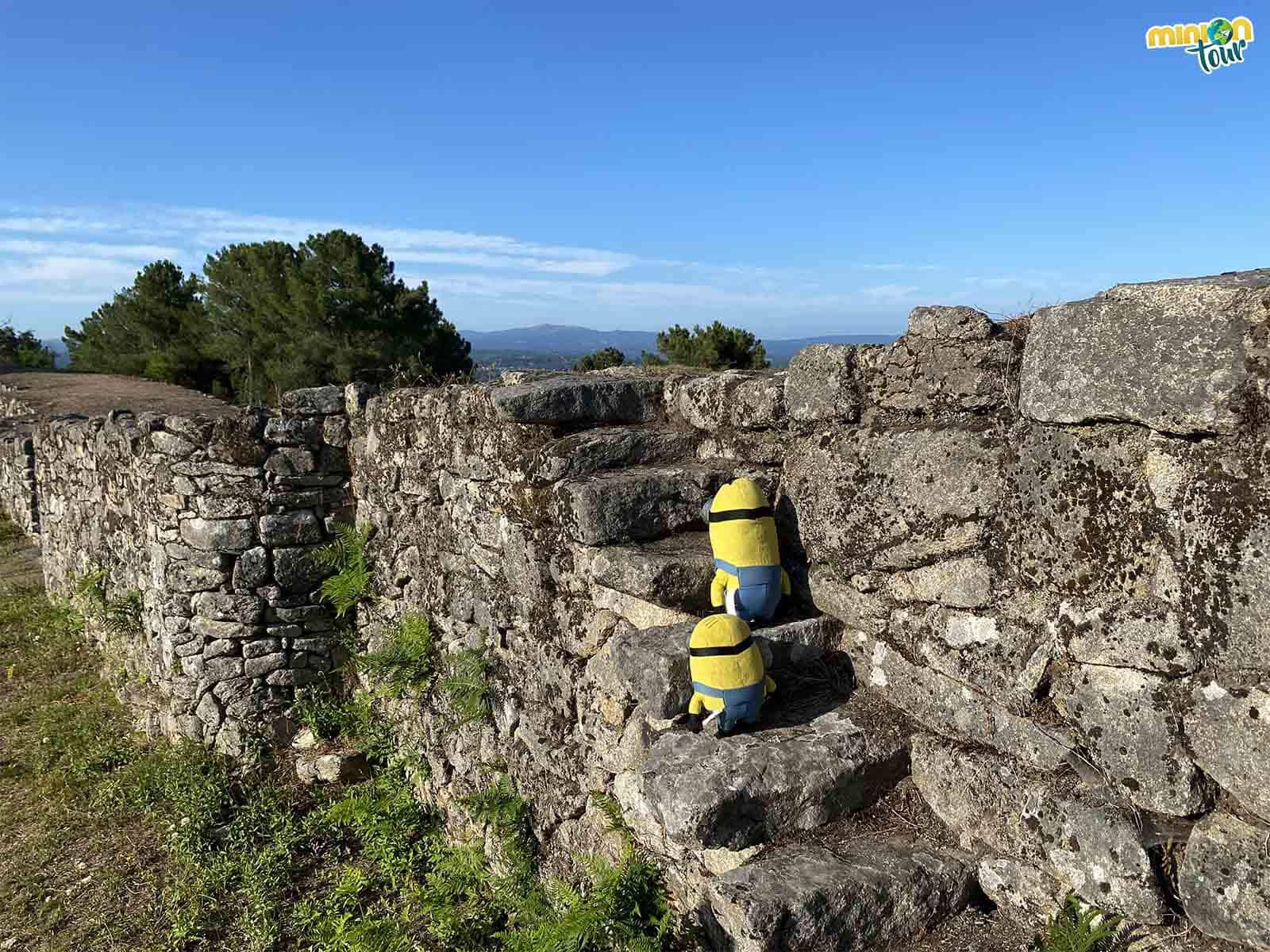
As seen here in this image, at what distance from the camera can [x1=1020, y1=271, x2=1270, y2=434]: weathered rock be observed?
208cm

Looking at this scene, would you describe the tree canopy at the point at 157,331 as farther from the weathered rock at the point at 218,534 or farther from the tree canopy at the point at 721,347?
the weathered rock at the point at 218,534

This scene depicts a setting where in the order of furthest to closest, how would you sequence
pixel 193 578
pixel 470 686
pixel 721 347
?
pixel 721 347 → pixel 193 578 → pixel 470 686

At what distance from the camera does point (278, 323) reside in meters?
24.4

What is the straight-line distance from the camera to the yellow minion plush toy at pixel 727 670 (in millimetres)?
3016

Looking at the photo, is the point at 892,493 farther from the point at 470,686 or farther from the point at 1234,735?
the point at 470,686

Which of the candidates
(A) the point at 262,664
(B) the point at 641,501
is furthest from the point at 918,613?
(A) the point at 262,664

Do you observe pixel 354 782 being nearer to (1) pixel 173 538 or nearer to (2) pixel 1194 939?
(1) pixel 173 538

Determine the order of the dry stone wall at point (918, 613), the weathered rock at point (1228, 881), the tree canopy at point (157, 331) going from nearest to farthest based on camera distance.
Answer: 1. the weathered rock at point (1228, 881)
2. the dry stone wall at point (918, 613)
3. the tree canopy at point (157, 331)

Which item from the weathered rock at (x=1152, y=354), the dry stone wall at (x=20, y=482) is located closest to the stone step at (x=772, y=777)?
the weathered rock at (x=1152, y=354)

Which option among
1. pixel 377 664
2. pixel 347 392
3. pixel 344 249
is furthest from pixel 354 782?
pixel 344 249

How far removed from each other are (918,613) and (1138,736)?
0.79 meters

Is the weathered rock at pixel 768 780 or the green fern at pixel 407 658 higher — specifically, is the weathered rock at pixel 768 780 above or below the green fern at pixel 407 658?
above

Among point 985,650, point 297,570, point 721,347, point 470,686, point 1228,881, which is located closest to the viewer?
point 1228,881

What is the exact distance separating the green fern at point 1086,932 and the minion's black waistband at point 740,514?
1579 mm
